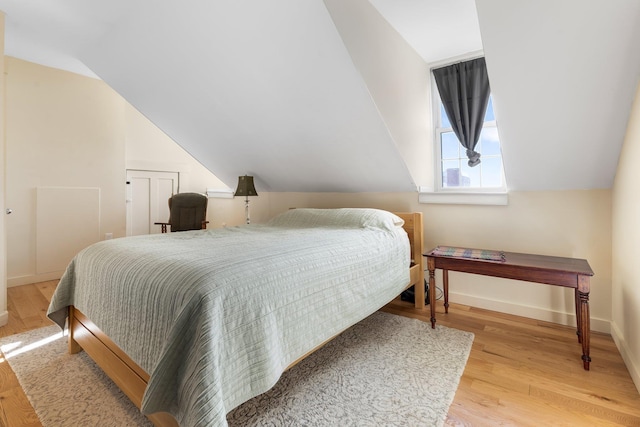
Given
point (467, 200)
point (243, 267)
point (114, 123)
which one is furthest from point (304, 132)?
point (114, 123)

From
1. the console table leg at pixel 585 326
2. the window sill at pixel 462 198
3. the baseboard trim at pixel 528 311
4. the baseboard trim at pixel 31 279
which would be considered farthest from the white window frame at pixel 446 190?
the baseboard trim at pixel 31 279

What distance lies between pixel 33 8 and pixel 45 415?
9.16ft

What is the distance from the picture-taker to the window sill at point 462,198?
2604 mm

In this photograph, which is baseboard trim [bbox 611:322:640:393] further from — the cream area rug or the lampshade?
the lampshade

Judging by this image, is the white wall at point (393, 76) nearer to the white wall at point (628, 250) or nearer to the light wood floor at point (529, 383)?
the white wall at point (628, 250)

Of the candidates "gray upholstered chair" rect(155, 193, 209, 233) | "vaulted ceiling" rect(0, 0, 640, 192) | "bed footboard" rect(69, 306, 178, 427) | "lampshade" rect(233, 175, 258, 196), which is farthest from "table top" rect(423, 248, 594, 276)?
"gray upholstered chair" rect(155, 193, 209, 233)

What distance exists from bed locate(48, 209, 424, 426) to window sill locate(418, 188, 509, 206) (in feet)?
3.26

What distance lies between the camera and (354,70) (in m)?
2.12

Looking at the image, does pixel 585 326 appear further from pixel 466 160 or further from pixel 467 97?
pixel 467 97

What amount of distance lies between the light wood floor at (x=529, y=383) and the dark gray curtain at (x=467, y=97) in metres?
1.51

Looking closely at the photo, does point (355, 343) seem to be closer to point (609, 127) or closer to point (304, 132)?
point (304, 132)

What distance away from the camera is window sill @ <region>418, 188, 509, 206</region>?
260 centimetres

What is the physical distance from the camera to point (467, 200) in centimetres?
275

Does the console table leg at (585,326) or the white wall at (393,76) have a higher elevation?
the white wall at (393,76)
